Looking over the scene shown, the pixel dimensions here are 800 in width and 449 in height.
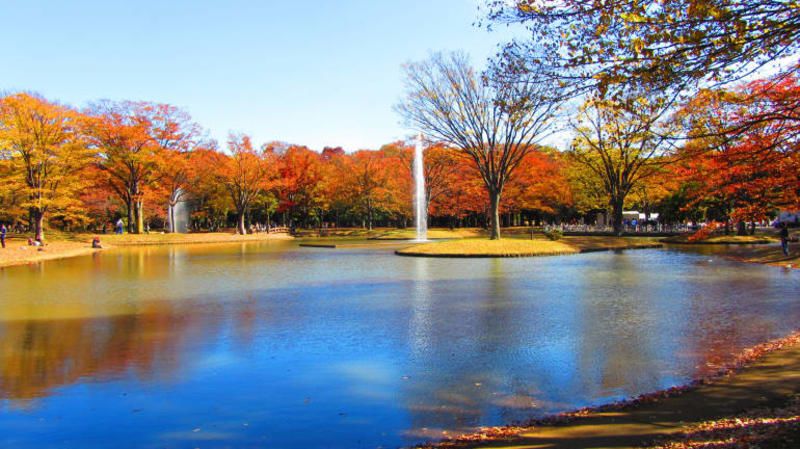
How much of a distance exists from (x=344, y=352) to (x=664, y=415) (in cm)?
461

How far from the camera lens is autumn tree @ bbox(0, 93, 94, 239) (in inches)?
1455

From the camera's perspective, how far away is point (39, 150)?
125 feet

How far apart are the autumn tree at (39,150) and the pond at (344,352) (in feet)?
82.1

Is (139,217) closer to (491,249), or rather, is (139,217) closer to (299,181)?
(299,181)

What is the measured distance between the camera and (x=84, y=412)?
5.91 metres

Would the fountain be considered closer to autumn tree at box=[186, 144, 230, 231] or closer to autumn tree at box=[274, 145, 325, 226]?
autumn tree at box=[274, 145, 325, 226]

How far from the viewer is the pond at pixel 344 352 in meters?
5.59

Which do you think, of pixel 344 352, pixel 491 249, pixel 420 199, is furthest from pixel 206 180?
pixel 344 352

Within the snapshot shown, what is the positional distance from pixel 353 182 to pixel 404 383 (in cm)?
5382

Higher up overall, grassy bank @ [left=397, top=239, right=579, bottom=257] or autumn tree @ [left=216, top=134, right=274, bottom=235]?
autumn tree @ [left=216, top=134, right=274, bottom=235]

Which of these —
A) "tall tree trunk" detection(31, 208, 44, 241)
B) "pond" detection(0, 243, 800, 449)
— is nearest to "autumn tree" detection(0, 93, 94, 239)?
"tall tree trunk" detection(31, 208, 44, 241)

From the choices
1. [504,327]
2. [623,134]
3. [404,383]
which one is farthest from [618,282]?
[404,383]

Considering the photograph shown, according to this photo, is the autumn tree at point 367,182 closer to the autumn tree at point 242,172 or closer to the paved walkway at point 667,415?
the autumn tree at point 242,172

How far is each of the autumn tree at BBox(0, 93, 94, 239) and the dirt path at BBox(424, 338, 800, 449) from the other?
4034 centimetres
